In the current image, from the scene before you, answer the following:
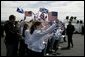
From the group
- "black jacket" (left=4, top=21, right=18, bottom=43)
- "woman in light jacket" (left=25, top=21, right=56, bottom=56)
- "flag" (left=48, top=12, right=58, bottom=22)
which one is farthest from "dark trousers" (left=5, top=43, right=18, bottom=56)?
"flag" (left=48, top=12, right=58, bottom=22)

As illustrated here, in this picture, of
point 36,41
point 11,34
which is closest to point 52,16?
point 11,34

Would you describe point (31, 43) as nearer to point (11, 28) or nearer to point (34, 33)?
point (34, 33)

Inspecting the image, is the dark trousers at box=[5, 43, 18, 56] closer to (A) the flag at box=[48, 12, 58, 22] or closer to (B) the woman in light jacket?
(B) the woman in light jacket

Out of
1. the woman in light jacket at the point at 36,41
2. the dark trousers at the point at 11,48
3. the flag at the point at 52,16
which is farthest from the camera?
the flag at the point at 52,16

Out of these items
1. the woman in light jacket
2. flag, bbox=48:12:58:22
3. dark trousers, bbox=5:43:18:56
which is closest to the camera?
the woman in light jacket

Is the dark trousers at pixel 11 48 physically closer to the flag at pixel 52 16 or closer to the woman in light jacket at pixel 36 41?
the woman in light jacket at pixel 36 41

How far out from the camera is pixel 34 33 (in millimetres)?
8773

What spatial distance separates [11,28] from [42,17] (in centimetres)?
578

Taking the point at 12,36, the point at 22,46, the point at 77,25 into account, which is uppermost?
the point at 12,36

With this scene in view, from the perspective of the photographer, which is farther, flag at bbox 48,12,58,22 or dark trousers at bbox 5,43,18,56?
flag at bbox 48,12,58,22

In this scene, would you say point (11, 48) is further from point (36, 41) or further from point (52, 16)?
point (52, 16)

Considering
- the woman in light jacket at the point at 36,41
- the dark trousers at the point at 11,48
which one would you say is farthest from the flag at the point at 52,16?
the woman in light jacket at the point at 36,41

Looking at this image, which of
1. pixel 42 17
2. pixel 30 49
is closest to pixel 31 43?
pixel 30 49

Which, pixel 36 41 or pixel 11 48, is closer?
pixel 36 41
